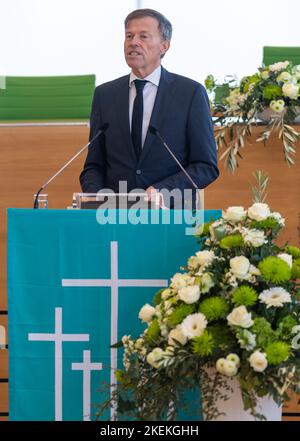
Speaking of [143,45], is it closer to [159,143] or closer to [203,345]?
[159,143]

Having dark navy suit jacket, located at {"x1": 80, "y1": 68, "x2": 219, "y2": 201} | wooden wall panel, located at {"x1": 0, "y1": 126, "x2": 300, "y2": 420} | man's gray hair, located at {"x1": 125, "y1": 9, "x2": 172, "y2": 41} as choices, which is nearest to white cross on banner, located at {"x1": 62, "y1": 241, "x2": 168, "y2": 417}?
dark navy suit jacket, located at {"x1": 80, "y1": 68, "x2": 219, "y2": 201}

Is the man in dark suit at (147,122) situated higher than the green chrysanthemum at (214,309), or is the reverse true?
the man in dark suit at (147,122)

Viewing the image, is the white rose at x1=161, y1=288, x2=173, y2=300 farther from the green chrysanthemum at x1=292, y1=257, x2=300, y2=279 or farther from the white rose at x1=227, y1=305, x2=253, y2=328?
the green chrysanthemum at x1=292, y1=257, x2=300, y2=279

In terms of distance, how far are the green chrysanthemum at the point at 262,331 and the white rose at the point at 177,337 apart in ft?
0.59

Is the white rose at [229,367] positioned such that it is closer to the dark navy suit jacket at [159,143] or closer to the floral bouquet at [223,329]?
the floral bouquet at [223,329]

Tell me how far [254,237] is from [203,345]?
34 cm

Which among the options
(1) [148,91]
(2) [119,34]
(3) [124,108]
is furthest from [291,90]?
(2) [119,34]

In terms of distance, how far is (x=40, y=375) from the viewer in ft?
9.02

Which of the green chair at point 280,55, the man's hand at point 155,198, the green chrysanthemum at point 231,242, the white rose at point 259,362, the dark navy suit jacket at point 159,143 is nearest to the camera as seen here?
the white rose at point 259,362

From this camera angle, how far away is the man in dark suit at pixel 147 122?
3568 millimetres

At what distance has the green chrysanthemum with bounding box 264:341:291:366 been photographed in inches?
92.4

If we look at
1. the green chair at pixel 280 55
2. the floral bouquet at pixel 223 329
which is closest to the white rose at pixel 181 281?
the floral bouquet at pixel 223 329

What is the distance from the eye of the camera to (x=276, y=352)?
7.72 ft
